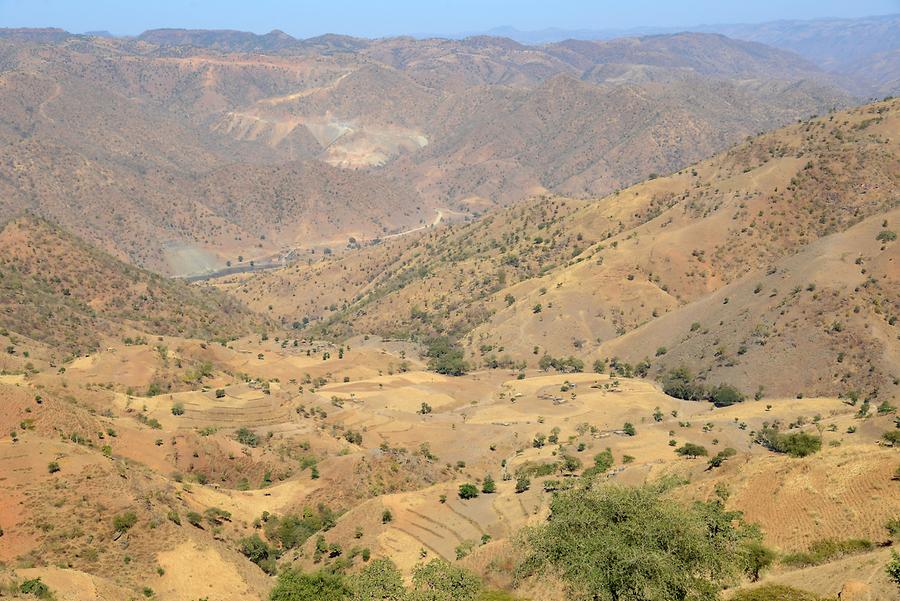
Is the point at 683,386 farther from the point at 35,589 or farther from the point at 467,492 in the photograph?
the point at 35,589

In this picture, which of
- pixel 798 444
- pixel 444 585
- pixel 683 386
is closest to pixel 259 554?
pixel 444 585

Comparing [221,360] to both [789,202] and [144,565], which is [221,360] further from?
[789,202]

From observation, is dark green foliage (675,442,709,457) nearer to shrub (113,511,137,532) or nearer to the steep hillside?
the steep hillside

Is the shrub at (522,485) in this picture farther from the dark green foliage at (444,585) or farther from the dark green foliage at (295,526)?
the dark green foliage at (444,585)

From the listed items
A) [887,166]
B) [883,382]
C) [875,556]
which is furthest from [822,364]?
[875,556]

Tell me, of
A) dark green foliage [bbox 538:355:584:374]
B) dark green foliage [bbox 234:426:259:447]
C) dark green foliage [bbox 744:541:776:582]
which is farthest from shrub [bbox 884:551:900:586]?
dark green foliage [bbox 538:355:584:374]
